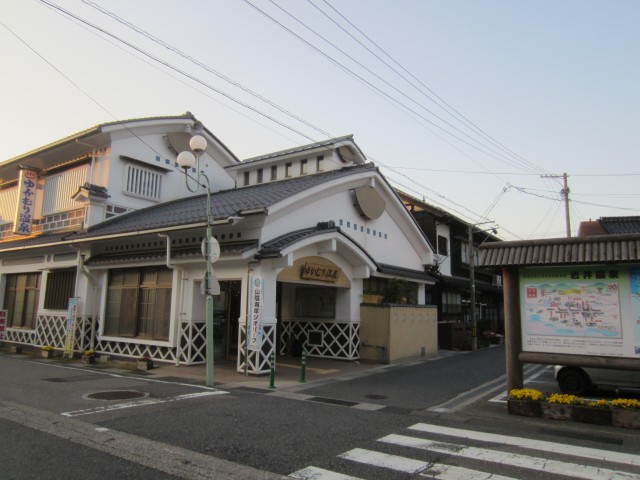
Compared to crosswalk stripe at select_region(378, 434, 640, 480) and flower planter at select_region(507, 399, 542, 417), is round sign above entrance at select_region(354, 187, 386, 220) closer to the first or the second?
flower planter at select_region(507, 399, 542, 417)

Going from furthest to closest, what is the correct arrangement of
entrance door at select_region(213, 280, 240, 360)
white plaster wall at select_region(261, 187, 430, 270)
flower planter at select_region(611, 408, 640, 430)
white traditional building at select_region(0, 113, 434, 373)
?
entrance door at select_region(213, 280, 240, 360)
white plaster wall at select_region(261, 187, 430, 270)
white traditional building at select_region(0, 113, 434, 373)
flower planter at select_region(611, 408, 640, 430)

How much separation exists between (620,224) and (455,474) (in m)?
21.8

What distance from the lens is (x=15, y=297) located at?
2186 centimetres

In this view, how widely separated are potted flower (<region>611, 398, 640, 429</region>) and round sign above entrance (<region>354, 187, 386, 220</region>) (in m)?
12.4

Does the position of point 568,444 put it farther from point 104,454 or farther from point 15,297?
point 15,297

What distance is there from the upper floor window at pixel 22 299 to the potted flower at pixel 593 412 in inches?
840

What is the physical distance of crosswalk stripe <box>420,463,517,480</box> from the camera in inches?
211

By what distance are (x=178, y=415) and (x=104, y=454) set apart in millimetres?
2230

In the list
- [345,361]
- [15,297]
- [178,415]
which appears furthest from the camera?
[15,297]

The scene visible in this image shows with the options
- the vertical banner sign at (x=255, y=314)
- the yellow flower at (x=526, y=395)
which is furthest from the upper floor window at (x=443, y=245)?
the yellow flower at (x=526, y=395)

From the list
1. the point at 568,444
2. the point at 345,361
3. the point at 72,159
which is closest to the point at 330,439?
the point at 568,444

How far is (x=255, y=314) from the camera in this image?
1286 centimetres

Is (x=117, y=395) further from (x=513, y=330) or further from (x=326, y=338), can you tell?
(x=326, y=338)

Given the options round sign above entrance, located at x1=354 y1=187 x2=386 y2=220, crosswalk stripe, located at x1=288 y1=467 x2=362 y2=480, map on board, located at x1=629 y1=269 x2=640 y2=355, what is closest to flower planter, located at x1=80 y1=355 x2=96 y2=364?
round sign above entrance, located at x1=354 y1=187 x2=386 y2=220
